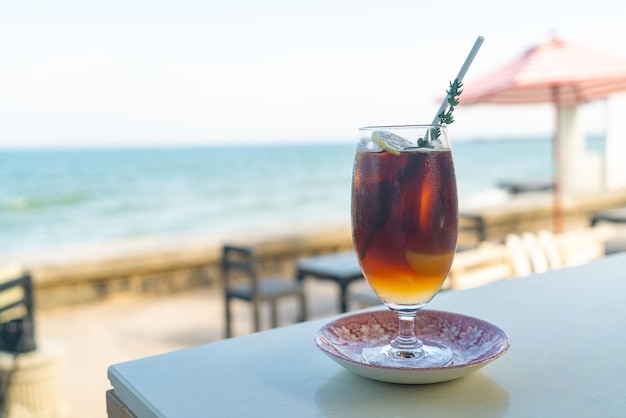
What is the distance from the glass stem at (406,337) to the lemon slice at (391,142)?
18cm

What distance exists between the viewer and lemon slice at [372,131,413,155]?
689 mm

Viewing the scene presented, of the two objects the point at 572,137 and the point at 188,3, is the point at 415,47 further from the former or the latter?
the point at 572,137

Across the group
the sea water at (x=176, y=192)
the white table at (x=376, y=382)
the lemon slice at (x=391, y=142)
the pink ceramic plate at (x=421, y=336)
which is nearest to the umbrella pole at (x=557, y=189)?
the sea water at (x=176, y=192)

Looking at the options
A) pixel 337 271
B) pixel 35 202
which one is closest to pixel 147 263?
pixel 337 271

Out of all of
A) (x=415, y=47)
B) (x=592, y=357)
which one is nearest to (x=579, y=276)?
(x=592, y=357)

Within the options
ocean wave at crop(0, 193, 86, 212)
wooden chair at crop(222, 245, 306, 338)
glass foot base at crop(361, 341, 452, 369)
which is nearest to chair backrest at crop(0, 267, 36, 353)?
wooden chair at crop(222, 245, 306, 338)

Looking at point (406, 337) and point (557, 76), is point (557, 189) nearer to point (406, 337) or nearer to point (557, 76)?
point (557, 76)

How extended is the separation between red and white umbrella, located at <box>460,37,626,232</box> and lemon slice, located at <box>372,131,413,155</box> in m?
3.88

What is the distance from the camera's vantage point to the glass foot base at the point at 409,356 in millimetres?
656

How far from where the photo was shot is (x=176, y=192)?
28.2m

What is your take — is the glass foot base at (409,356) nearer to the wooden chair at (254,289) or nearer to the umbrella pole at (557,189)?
the wooden chair at (254,289)

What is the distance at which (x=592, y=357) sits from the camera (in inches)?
28.4

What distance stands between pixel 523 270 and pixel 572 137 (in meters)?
7.87

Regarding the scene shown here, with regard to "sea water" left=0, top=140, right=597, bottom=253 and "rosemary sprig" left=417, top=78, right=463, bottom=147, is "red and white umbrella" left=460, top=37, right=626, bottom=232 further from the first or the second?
"rosemary sprig" left=417, top=78, right=463, bottom=147
